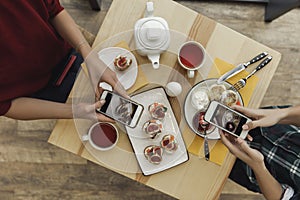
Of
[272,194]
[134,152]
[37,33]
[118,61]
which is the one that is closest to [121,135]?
[134,152]

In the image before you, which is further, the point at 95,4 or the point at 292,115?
the point at 95,4

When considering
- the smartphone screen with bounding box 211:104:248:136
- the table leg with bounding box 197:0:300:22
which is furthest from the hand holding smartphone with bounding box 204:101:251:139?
the table leg with bounding box 197:0:300:22

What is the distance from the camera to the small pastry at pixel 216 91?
1.00 metres

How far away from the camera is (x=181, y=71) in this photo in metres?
1.02

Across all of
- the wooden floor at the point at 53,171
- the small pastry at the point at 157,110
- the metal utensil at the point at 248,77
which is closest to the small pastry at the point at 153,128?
the small pastry at the point at 157,110

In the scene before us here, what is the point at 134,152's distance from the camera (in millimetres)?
998

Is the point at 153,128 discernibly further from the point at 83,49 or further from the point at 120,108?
the point at 83,49

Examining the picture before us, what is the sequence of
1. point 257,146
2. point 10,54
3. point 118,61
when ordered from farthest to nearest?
point 257,146
point 118,61
point 10,54

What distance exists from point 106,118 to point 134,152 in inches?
4.9

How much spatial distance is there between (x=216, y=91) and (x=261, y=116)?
0.14 meters

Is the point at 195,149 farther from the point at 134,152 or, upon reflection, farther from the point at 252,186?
the point at 252,186

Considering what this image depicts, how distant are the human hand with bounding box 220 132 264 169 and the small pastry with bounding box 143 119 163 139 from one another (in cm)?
17

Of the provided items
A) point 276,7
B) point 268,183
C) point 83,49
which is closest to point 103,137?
point 83,49

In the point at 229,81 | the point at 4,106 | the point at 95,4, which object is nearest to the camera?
the point at 4,106
